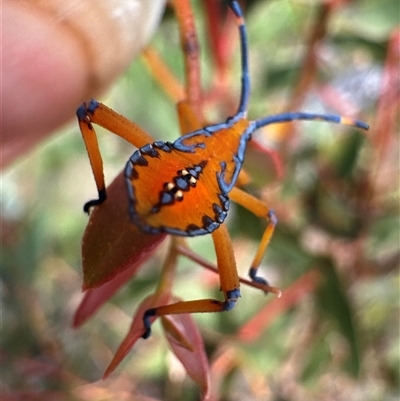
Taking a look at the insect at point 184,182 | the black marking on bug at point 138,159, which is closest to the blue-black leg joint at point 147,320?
the insect at point 184,182

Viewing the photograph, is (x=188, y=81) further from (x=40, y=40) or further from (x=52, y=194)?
(x=52, y=194)

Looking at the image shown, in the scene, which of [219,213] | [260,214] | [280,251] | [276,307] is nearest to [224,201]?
[219,213]

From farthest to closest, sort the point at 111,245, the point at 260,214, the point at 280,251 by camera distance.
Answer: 1. the point at 280,251
2. the point at 260,214
3. the point at 111,245

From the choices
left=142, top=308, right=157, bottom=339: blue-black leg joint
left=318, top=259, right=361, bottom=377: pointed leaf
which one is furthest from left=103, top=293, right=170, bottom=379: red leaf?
left=318, top=259, right=361, bottom=377: pointed leaf

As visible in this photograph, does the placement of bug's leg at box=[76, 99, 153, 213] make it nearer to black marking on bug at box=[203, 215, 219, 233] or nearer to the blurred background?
black marking on bug at box=[203, 215, 219, 233]

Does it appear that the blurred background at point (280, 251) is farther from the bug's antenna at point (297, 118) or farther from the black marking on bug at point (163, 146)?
the black marking on bug at point (163, 146)

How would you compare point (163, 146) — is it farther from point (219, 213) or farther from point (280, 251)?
point (280, 251)
